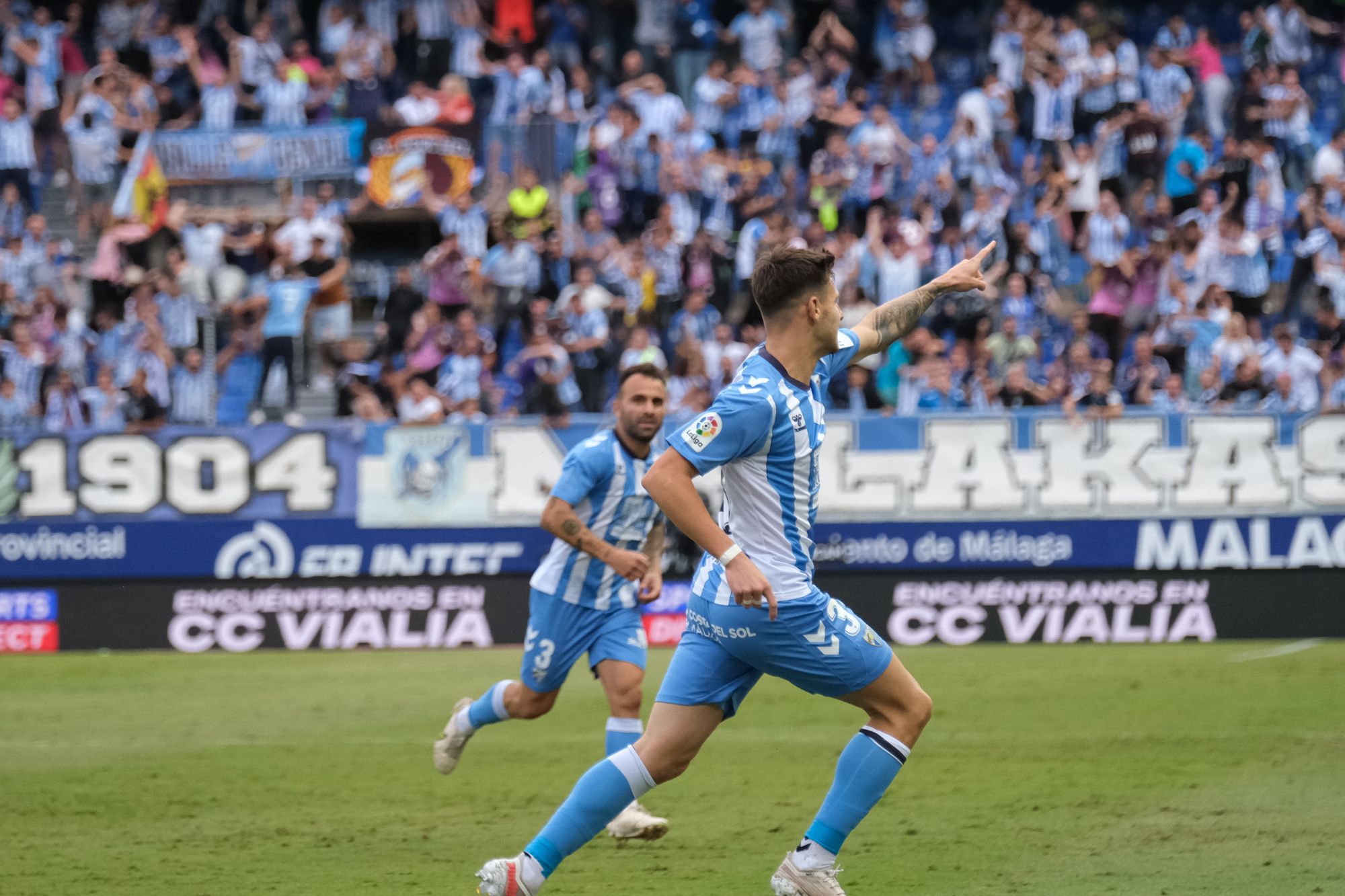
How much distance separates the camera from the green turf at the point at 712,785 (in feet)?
23.5

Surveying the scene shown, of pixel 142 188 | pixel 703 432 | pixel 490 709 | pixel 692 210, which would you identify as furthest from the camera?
pixel 142 188

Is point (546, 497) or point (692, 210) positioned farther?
point (692, 210)

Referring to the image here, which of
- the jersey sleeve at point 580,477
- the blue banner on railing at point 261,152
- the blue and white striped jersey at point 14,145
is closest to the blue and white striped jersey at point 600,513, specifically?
the jersey sleeve at point 580,477

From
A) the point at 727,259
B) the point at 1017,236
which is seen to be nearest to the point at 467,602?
the point at 727,259

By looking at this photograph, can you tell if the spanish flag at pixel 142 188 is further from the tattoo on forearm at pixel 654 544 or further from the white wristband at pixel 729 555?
the white wristband at pixel 729 555


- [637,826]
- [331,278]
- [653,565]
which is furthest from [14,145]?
[637,826]

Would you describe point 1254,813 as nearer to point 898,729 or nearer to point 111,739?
point 898,729

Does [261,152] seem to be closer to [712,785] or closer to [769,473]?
[712,785]

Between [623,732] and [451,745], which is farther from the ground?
[623,732]

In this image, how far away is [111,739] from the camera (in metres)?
11.8

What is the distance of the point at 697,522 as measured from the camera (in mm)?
5531

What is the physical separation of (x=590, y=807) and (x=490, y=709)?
314 centimetres

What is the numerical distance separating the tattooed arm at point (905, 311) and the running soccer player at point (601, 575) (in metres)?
1.87

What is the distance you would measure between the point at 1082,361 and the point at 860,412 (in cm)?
277
